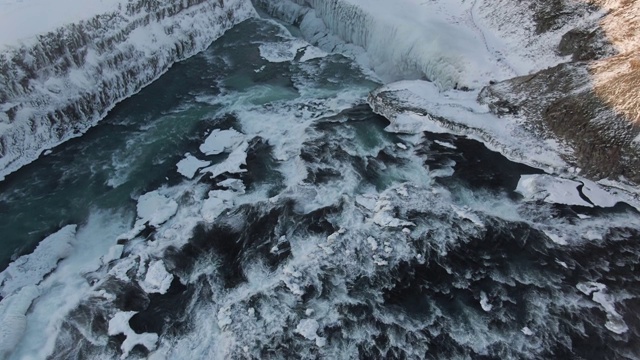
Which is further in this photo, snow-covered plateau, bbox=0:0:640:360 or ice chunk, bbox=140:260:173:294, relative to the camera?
ice chunk, bbox=140:260:173:294

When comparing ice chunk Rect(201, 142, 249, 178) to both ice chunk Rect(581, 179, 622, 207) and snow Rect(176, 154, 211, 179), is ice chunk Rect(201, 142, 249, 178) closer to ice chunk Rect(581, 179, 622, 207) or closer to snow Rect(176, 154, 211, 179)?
snow Rect(176, 154, 211, 179)

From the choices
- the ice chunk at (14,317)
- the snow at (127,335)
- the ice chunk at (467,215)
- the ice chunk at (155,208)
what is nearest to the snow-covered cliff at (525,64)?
the ice chunk at (467,215)

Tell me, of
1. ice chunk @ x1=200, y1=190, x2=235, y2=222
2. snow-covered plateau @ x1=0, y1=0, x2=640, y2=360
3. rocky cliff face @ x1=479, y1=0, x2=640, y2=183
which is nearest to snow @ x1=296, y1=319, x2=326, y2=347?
snow-covered plateau @ x1=0, y1=0, x2=640, y2=360

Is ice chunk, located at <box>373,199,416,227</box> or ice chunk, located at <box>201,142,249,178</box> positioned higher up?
ice chunk, located at <box>373,199,416,227</box>

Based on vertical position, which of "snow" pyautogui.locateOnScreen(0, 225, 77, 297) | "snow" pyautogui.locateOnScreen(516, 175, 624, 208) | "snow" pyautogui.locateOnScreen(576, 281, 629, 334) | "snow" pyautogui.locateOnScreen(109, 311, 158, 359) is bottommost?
"snow" pyautogui.locateOnScreen(0, 225, 77, 297)

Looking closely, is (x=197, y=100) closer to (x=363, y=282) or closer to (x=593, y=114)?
(x=363, y=282)

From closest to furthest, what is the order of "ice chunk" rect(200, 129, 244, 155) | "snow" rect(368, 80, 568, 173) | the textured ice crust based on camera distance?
"snow" rect(368, 80, 568, 173) < "ice chunk" rect(200, 129, 244, 155) < the textured ice crust
